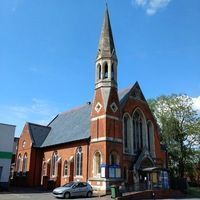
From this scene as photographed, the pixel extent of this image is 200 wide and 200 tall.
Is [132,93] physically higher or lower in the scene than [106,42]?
lower

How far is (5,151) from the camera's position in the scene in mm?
32094

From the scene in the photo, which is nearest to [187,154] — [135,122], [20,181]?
[135,122]

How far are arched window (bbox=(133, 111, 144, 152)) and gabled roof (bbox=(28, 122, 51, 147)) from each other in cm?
1501

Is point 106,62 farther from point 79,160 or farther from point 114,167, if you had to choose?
point 114,167

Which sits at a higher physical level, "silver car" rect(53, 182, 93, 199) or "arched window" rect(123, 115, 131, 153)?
"arched window" rect(123, 115, 131, 153)

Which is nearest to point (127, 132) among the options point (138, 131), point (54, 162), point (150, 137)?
point (138, 131)

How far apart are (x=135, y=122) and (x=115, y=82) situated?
6.06 metres

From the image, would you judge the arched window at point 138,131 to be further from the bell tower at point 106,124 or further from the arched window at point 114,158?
the arched window at point 114,158

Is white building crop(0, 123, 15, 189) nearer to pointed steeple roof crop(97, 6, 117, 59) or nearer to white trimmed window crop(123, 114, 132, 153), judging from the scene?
white trimmed window crop(123, 114, 132, 153)

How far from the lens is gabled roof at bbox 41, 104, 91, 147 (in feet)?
116

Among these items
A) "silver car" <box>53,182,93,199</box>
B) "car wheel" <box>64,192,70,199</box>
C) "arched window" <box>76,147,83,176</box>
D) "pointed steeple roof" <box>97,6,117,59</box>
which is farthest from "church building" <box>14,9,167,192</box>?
"car wheel" <box>64,192,70,199</box>

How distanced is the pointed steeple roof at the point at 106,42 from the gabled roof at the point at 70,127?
343 inches

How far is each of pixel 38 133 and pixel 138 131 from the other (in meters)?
16.4

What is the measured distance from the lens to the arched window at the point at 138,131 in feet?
115
